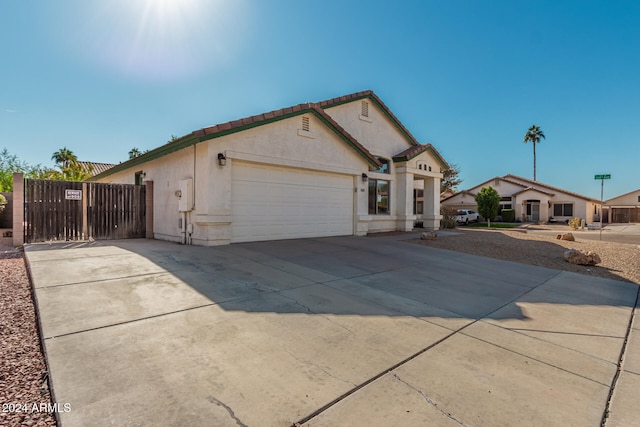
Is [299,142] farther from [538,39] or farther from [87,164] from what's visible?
[87,164]

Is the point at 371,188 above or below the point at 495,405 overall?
above

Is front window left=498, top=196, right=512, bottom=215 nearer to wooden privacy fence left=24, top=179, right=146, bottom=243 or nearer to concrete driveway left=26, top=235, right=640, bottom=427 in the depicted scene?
concrete driveway left=26, top=235, right=640, bottom=427

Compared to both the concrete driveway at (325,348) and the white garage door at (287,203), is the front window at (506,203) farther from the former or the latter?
the concrete driveway at (325,348)

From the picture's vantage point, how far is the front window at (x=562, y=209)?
36562 mm

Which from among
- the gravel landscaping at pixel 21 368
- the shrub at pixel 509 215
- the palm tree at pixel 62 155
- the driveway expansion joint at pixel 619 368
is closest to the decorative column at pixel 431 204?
the driveway expansion joint at pixel 619 368

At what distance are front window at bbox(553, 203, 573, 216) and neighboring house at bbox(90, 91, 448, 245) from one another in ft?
105

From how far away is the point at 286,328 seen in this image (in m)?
3.61

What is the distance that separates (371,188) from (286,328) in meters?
11.8

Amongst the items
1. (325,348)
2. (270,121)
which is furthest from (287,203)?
(325,348)

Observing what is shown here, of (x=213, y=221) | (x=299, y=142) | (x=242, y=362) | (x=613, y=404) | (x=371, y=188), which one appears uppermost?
(x=299, y=142)

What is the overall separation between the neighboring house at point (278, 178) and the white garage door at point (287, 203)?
34 mm

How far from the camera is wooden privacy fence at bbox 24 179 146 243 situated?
9148 mm

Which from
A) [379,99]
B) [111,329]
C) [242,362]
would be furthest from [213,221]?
[379,99]

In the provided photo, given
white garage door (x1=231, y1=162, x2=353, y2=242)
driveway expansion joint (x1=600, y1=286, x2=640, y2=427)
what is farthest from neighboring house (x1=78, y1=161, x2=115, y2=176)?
driveway expansion joint (x1=600, y1=286, x2=640, y2=427)
